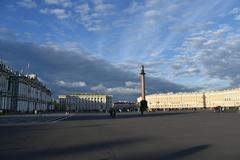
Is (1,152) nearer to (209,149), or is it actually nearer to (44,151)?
(44,151)

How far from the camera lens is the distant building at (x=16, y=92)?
101 metres

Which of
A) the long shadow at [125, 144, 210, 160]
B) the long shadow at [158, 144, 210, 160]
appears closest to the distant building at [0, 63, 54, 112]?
the long shadow at [158, 144, 210, 160]

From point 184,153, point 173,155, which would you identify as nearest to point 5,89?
point 184,153

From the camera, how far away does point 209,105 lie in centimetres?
19150

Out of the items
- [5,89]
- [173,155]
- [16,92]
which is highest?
[5,89]

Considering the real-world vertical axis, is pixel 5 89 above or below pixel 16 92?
above

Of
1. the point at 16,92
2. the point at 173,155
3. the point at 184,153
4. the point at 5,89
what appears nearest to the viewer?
the point at 173,155

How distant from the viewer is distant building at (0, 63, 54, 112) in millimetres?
101344

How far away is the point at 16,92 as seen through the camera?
376 ft

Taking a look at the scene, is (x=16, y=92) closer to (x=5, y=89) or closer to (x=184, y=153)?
(x=5, y=89)

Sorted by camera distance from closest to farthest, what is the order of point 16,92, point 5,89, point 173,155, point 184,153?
point 173,155, point 184,153, point 5,89, point 16,92

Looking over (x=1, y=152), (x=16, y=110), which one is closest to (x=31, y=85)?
(x=16, y=110)

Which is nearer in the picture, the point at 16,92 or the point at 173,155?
the point at 173,155

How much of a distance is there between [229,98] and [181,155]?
179 metres
